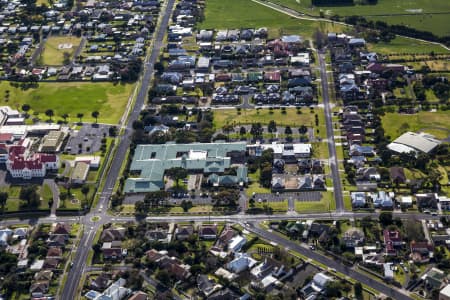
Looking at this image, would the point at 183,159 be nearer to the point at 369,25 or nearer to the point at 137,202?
the point at 137,202

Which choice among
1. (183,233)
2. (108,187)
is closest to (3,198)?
(108,187)

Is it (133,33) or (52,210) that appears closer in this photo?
(52,210)

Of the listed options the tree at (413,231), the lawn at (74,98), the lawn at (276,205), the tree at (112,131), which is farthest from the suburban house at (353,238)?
the lawn at (74,98)

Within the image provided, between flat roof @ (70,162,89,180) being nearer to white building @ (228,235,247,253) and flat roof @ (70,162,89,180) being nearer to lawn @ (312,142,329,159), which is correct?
white building @ (228,235,247,253)

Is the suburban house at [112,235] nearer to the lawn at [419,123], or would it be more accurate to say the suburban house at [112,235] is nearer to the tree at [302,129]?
the tree at [302,129]

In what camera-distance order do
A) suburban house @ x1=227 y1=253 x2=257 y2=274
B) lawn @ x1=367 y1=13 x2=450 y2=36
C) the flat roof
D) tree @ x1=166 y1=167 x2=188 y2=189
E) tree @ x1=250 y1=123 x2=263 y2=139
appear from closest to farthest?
suburban house @ x1=227 y1=253 x2=257 y2=274, tree @ x1=166 y1=167 x2=188 y2=189, the flat roof, tree @ x1=250 y1=123 x2=263 y2=139, lawn @ x1=367 y1=13 x2=450 y2=36

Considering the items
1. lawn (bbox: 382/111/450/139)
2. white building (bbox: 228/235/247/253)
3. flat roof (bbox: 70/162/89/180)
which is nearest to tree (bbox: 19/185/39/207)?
flat roof (bbox: 70/162/89/180)

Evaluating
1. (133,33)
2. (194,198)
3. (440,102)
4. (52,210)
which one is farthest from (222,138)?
(133,33)
